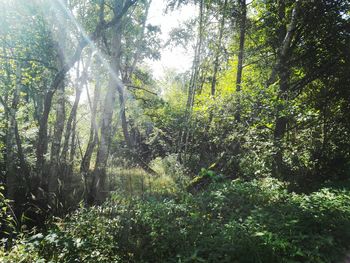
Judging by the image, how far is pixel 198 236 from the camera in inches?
137

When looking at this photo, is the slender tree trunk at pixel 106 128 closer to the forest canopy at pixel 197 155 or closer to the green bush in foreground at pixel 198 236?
the forest canopy at pixel 197 155

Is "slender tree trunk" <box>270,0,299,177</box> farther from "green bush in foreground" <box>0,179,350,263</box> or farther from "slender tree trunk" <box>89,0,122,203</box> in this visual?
"slender tree trunk" <box>89,0,122,203</box>

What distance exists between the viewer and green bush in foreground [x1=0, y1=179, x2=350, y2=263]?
3.06 m

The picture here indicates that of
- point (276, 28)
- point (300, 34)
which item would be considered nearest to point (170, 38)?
point (276, 28)

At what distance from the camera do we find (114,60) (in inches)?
281

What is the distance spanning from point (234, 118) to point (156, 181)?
3349mm

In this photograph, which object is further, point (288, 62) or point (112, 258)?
point (288, 62)

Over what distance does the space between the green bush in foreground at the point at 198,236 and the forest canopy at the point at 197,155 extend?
19mm

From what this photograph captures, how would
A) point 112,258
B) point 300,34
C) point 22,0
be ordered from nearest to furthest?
1. point 112,258
2. point 22,0
3. point 300,34

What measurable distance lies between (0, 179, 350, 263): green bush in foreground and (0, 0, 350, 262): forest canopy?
19mm

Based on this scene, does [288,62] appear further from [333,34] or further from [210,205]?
[210,205]

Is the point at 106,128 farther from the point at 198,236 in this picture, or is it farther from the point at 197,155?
the point at 197,155

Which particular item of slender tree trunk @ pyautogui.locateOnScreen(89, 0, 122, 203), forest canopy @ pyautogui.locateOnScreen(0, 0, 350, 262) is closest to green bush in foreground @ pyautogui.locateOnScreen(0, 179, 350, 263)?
forest canopy @ pyautogui.locateOnScreen(0, 0, 350, 262)

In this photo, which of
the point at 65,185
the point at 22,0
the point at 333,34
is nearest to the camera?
the point at 22,0
